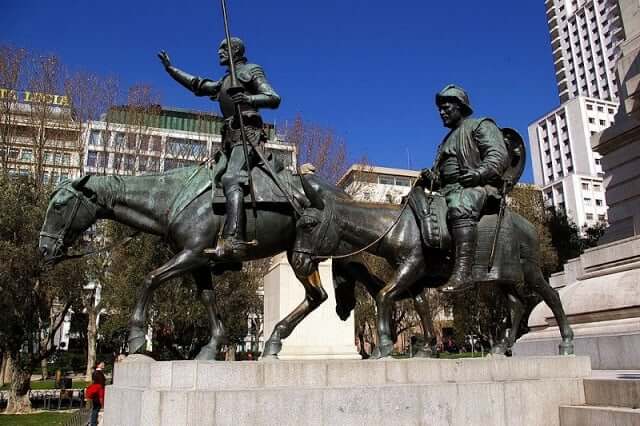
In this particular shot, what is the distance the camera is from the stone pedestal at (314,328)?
1257 centimetres

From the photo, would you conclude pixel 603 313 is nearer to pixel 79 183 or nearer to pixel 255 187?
pixel 255 187

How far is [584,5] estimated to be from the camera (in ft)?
365

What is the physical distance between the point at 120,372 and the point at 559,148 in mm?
111121

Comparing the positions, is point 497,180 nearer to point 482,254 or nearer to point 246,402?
point 482,254

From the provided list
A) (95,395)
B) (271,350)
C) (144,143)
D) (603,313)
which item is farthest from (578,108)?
(271,350)

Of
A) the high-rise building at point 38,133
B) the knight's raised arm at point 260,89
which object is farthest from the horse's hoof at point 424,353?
the high-rise building at point 38,133

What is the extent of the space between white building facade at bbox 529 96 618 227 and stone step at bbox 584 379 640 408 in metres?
87.6

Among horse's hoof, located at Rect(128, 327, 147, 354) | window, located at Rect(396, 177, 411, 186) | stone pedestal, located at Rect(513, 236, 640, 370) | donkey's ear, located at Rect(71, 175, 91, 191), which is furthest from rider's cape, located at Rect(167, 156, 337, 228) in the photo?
window, located at Rect(396, 177, 411, 186)

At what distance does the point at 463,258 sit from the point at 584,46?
121188mm

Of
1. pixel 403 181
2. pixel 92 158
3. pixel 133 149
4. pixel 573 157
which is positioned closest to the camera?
pixel 133 149

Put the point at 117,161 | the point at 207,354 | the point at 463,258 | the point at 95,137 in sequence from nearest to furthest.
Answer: the point at 207,354 → the point at 463,258 → the point at 117,161 → the point at 95,137

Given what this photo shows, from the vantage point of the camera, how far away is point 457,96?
27.0 ft

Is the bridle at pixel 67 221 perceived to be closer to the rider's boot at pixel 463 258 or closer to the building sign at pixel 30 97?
the rider's boot at pixel 463 258

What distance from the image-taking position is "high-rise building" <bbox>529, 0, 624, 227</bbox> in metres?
94.1
